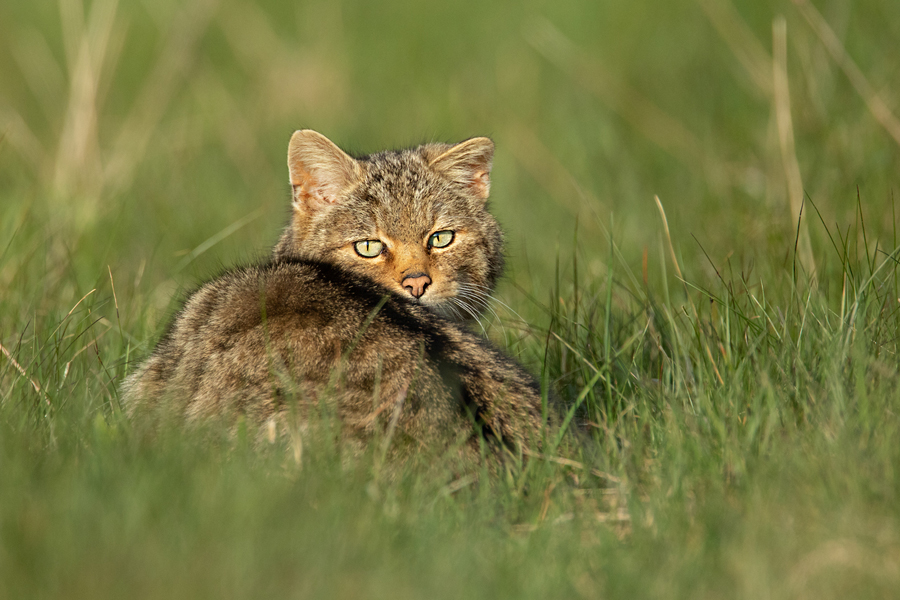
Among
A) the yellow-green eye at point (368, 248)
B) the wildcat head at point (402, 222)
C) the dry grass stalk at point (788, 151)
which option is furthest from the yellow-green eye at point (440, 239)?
the dry grass stalk at point (788, 151)

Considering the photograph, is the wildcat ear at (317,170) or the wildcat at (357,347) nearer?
the wildcat at (357,347)

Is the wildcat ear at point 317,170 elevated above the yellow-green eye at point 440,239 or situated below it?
above

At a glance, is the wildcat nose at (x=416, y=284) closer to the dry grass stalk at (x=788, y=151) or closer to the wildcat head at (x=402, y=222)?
the wildcat head at (x=402, y=222)

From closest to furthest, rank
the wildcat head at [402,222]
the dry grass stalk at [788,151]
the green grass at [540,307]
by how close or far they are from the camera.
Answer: the green grass at [540,307] → the wildcat head at [402,222] → the dry grass stalk at [788,151]

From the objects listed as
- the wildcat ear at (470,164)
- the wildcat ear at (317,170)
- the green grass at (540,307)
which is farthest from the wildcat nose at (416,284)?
the wildcat ear at (470,164)

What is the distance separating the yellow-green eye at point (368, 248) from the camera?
4594 mm

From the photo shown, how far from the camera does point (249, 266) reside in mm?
4148

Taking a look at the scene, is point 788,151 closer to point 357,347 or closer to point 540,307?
point 540,307

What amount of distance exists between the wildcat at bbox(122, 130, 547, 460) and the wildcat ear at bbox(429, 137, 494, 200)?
446 millimetres

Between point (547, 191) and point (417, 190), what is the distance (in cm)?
395

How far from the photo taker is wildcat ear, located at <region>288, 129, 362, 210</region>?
4770 millimetres

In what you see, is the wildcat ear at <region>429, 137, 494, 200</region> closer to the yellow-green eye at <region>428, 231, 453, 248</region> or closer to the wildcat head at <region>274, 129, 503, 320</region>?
the wildcat head at <region>274, 129, 503, 320</region>

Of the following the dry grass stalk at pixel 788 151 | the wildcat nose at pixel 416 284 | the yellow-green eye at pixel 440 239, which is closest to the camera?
the wildcat nose at pixel 416 284

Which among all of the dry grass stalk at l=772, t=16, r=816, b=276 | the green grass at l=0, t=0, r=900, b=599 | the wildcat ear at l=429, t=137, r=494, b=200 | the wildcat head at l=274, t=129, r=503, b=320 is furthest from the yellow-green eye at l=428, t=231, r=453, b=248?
the dry grass stalk at l=772, t=16, r=816, b=276
